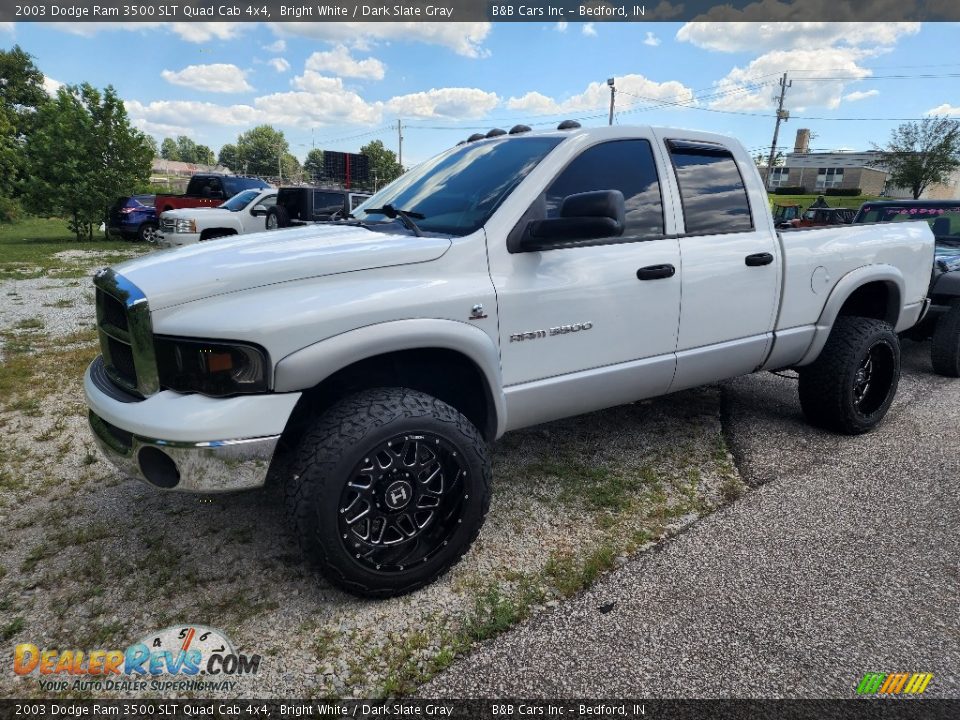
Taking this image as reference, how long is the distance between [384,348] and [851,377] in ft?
10.4

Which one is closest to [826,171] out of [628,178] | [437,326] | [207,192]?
[207,192]

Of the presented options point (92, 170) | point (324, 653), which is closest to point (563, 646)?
point (324, 653)

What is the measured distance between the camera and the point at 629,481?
11.2ft

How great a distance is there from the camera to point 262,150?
417 feet

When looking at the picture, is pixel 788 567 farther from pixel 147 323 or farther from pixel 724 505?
pixel 147 323

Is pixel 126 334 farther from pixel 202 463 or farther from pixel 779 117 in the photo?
pixel 779 117

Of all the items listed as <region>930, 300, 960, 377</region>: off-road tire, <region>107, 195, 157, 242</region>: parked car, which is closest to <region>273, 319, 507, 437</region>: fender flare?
<region>930, 300, 960, 377</region>: off-road tire

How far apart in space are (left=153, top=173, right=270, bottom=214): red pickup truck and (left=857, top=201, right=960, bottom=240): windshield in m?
14.8

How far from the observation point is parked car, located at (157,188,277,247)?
1202 centimetres

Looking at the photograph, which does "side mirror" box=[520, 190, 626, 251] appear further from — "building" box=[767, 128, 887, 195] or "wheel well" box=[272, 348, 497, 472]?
Answer: "building" box=[767, 128, 887, 195]

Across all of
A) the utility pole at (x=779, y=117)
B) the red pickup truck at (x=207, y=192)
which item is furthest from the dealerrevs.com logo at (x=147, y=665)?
the utility pole at (x=779, y=117)

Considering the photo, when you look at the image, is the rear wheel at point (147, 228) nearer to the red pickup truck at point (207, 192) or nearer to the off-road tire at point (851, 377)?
the red pickup truck at point (207, 192)

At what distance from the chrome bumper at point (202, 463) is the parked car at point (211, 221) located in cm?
1005

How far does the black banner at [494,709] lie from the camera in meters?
1.87
